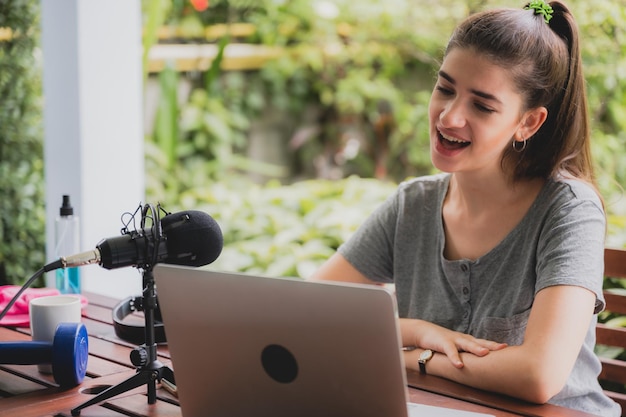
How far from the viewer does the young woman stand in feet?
5.53

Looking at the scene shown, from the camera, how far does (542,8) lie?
1896mm

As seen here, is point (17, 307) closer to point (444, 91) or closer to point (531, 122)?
point (444, 91)

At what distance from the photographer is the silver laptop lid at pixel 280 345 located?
113 cm

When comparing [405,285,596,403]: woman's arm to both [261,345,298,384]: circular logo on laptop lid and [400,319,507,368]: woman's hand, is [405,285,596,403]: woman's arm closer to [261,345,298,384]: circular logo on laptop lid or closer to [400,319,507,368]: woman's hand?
[400,319,507,368]: woman's hand

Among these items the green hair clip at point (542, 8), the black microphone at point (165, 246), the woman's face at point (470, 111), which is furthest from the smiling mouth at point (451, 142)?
the black microphone at point (165, 246)

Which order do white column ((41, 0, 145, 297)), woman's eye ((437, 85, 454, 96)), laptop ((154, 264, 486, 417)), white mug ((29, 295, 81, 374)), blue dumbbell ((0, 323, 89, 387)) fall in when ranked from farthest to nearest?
white column ((41, 0, 145, 297)) < woman's eye ((437, 85, 454, 96)) < white mug ((29, 295, 81, 374)) < blue dumbbell ((0, 323, 89, 387)) < laptop ((154, 264, 486, 417))

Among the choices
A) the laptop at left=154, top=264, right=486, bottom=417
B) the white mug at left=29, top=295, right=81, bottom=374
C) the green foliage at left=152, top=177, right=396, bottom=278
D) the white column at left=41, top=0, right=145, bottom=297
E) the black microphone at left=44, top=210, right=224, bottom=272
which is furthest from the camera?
the green foliage at left=152, top=177, right=396, bottom=278

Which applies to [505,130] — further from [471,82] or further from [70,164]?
[70,164]

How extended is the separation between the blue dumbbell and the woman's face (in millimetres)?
827

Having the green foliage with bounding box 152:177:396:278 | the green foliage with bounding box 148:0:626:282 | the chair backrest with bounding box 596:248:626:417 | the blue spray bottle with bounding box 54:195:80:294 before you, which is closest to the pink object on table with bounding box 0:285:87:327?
the blue spray bottle with bounding box 54:195:80:294

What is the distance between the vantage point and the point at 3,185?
370 cm

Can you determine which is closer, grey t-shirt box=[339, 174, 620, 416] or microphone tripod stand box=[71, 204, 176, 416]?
microphone tripod stand box=[71, 204, 176, 416]

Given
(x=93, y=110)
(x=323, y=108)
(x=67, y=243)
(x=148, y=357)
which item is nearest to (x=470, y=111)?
(x=148, y=357)

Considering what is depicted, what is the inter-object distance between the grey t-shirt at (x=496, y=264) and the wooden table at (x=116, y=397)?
285mm
